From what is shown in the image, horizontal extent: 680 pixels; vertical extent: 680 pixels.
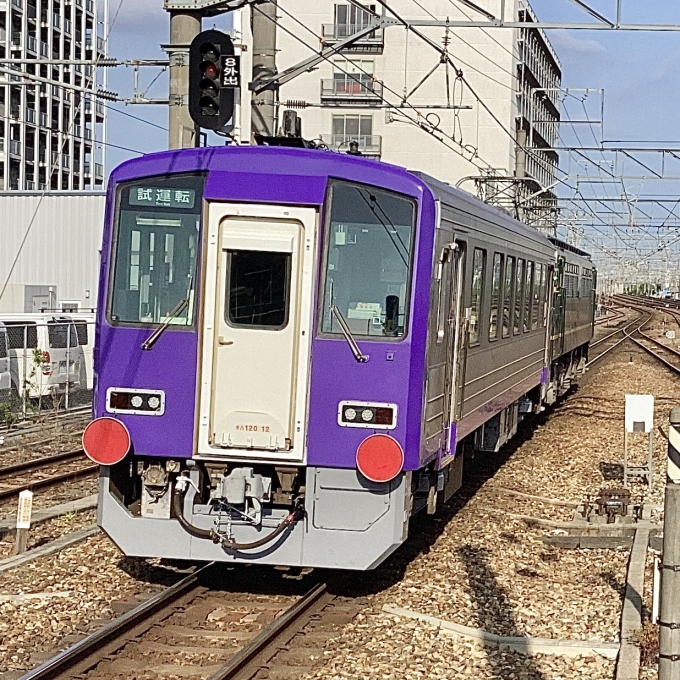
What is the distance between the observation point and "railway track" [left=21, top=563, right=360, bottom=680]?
21.2 feet

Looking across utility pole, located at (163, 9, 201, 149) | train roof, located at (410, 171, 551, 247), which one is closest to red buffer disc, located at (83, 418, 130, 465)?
train roof, located at (410, 171, 551, 247)

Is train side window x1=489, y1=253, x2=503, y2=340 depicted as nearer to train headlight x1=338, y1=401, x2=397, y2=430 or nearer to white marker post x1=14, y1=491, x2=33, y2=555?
train headlight x1=338, y1=401, x2=397, y2=430

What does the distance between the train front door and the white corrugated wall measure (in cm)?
2279

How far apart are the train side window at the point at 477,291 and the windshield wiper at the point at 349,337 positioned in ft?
8.08

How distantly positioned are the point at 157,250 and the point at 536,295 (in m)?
8.68

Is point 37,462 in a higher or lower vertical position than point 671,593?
lower

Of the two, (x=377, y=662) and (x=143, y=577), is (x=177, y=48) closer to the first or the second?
(x=143, y=577)

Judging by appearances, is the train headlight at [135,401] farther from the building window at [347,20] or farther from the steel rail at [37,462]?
the building window at [347,20]

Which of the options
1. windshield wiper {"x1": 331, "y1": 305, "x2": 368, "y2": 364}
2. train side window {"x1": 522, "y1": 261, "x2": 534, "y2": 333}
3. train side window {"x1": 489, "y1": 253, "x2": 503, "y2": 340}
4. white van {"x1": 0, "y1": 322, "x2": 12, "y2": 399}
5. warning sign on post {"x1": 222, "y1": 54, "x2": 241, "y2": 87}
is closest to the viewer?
windshield wiper {"x1": 331, "y1": 305, "x2": 368, "y2": 364}

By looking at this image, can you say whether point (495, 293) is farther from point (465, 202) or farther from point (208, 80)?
point (208, 80)

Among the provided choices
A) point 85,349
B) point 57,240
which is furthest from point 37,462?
point 57,240

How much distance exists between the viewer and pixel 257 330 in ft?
25.0

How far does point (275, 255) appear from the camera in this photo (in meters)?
7.62

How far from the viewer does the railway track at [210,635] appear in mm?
6461
